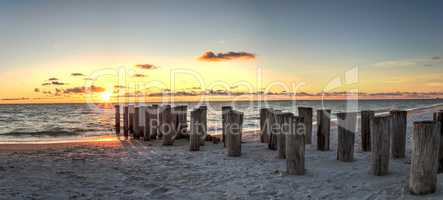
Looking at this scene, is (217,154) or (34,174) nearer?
(34,174)

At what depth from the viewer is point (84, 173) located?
8.35m

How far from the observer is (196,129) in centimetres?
1127

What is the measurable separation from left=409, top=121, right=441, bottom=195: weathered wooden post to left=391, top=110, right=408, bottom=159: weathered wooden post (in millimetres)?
3081

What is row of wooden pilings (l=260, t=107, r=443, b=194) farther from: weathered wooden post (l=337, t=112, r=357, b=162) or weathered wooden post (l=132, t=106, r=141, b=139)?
weathered wooden post (l=132, t=106, r=141, b=139)

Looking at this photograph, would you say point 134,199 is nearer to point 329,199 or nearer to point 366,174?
point 329,199

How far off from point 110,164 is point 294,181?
4.86 metres

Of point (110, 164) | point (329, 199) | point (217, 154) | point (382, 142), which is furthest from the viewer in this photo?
point (217, 154)

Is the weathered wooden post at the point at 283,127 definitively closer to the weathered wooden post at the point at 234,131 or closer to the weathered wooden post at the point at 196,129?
the weathered wooden post at the point at 234,131

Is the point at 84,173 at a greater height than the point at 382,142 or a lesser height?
lesser

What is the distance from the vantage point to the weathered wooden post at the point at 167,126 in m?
12.8

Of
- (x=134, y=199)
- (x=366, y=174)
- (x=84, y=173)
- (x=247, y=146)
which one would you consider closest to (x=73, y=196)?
(x=134, y=199)

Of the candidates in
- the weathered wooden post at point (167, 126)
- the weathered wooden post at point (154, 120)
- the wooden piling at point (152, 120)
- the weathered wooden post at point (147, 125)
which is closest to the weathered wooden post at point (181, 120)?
the weathered wooden post at point (167, 126)

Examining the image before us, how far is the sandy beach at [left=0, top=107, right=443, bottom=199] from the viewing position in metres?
6.42

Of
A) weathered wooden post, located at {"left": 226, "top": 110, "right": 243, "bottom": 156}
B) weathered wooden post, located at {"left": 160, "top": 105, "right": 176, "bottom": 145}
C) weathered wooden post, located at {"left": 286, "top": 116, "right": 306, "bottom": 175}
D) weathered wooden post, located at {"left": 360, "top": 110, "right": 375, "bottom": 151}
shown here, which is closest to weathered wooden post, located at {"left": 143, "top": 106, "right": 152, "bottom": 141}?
weathered wooden post, located at {"left": 160, "top": 105, "right": 176, "bottom": 145}
